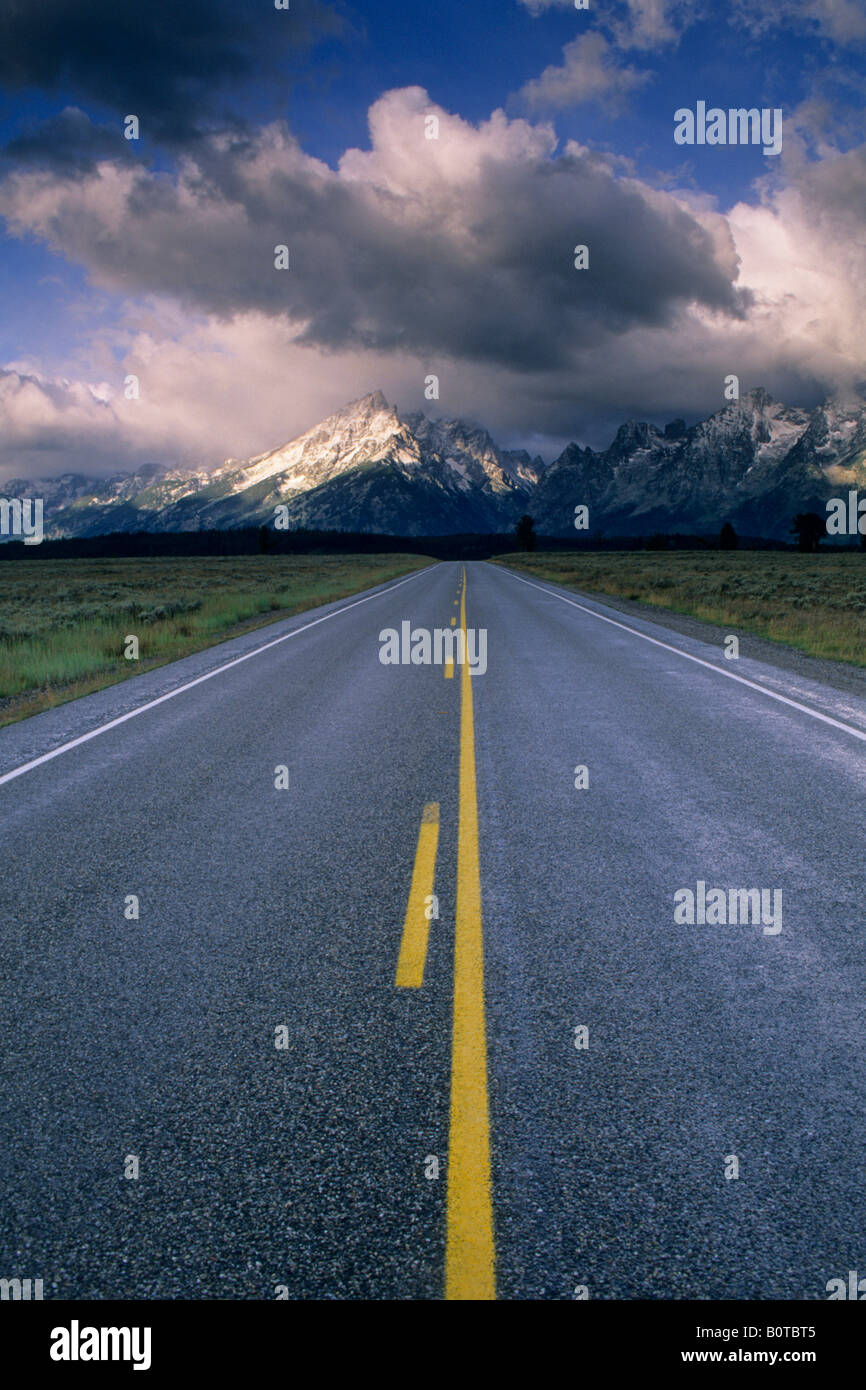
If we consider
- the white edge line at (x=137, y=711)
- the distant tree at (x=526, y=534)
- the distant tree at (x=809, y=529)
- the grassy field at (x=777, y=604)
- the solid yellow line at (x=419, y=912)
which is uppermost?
the distant tree at (x=526, y=534)

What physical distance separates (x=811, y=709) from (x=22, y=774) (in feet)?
30.4

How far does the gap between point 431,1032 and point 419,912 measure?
45.8 inches

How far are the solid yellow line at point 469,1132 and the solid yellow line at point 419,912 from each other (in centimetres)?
19

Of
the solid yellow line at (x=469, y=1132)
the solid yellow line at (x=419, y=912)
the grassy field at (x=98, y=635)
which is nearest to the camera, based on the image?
the solid yellow line at (x=469, y=1132)

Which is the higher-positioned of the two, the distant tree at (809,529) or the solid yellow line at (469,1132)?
the distant tree at (809,529)

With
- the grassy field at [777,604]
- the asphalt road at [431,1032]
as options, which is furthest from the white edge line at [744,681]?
the grassy field at [777,604]

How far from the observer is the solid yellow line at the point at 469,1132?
222 cm

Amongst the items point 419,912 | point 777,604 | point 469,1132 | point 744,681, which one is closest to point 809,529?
point 777,604

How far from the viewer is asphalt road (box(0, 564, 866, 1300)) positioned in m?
2.34

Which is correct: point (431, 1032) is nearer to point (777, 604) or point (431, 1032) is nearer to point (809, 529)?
point (777, 604)

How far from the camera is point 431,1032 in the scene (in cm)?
333

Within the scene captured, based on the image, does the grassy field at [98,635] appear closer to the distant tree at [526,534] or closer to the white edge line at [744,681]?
the white edge line at [744,681]
